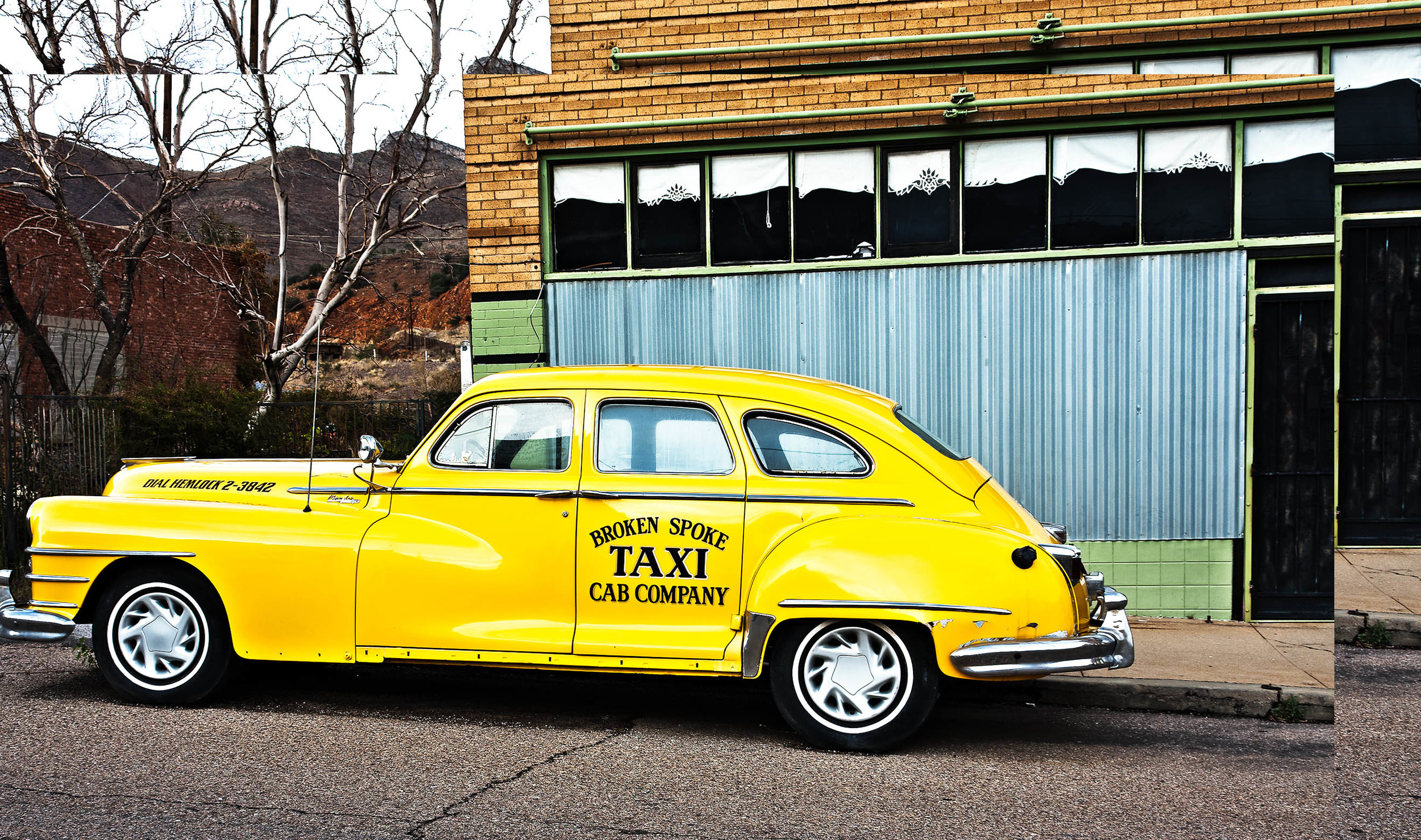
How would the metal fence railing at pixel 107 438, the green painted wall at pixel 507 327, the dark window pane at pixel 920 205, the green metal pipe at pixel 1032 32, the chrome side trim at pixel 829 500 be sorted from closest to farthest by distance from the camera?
1. the chrome side trim at pixel 829 500
2. the green metal pipe at pixel 1032 32
3. the dark window pane at pixel 920 205
4. the green painted wall at pixel 507 327
5. the metal fence railing at pixel 107 438

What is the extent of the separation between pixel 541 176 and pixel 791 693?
6158 mm

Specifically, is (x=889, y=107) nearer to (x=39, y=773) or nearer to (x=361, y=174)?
(x=39, y=773)

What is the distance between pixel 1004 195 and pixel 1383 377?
721 centimetres

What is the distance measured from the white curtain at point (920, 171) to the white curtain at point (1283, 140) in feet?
8.03

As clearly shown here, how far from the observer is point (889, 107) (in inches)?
356

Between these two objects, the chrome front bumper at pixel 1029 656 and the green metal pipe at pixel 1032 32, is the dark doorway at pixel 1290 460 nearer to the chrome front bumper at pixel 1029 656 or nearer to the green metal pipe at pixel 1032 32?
the green metal pipe at pixel 1032 32

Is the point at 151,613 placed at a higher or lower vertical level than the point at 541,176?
lower

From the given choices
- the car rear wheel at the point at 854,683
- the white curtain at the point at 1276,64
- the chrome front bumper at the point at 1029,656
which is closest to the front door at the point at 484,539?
the car rear wheel at the point at 854,683

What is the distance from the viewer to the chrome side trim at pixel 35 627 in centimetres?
572

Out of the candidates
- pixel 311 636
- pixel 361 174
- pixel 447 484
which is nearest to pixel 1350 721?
pixel 447 484

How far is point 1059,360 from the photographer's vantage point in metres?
8.87

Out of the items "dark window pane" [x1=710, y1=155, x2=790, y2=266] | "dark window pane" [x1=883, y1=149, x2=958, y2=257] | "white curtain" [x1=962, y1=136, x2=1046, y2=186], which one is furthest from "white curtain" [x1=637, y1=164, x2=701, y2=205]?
"white curtain" [x1=962, y1=136, x2=1046, y2=186]

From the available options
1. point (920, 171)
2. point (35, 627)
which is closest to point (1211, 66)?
point (920, 171)

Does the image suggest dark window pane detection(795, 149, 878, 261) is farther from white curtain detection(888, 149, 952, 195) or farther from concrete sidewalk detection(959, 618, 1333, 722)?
concrete sidewalk detection(959, 618, 1333, 722)
